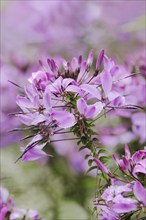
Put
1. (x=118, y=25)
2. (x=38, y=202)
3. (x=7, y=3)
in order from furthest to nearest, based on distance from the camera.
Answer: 1. (x=7, y=3)
2. (x=118, y=25)
3. (x=38, y=202)

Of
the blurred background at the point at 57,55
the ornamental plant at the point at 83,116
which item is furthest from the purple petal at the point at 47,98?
the blurred background at the point at 57,55

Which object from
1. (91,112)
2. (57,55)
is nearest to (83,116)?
(91,112)

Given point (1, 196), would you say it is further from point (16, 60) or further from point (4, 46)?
point (4, 46)

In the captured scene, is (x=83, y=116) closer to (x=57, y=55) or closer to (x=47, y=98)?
(x=47, y=98)

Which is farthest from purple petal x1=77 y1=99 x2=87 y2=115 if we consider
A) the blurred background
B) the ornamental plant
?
the blurred background

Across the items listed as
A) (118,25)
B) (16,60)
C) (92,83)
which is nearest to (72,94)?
(92,83)

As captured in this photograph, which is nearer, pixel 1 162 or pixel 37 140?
pixel 37 140
